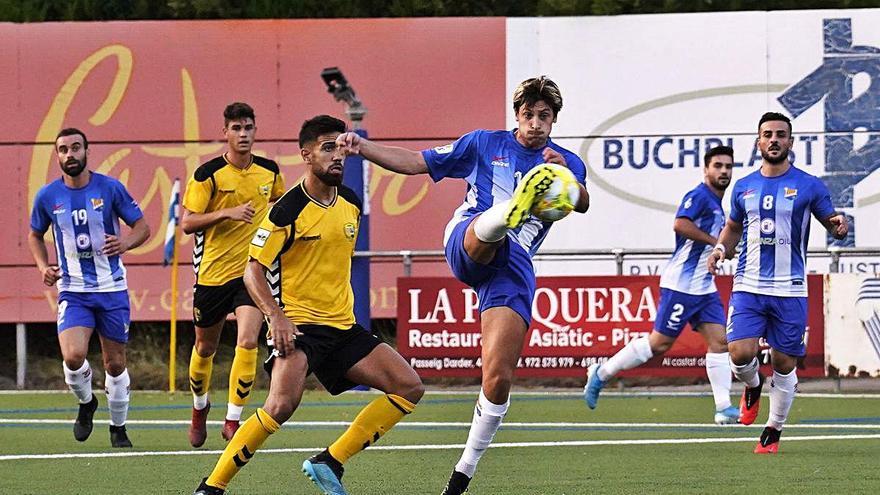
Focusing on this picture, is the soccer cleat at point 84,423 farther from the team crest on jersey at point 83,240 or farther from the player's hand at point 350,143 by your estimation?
the player's hand at point 350,143

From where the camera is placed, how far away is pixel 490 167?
9516 millimetres

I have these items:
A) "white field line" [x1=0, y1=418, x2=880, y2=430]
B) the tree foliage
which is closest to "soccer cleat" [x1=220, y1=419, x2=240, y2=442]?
"white field line" [x1=0, y1=418, x2=880, y2=430]

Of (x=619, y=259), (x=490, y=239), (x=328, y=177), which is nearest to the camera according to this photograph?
(x=490, y=239)

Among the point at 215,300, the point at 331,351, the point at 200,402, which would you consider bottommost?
the point at 200,402

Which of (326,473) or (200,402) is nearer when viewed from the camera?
(326,473)

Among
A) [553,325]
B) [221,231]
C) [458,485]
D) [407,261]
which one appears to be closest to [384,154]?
[458,485]

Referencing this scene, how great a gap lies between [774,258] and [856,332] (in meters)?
7.23

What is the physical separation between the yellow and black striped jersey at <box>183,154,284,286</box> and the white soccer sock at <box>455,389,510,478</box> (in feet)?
14.0

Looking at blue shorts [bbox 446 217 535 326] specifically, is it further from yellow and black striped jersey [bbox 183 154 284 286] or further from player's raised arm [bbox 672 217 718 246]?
player's raised arm [bbox 672 217 718 246]

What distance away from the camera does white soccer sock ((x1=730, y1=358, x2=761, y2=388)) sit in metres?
13.1

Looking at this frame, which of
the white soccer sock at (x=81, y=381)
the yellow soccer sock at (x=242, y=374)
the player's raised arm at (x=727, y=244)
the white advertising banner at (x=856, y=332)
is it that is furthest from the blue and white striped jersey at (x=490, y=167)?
the white advertising banner at (x=856, y=332)

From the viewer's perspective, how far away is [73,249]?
13.8 meters

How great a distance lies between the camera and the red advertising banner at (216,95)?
22.8 metres

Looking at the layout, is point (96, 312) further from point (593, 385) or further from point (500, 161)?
point (500, 161)
